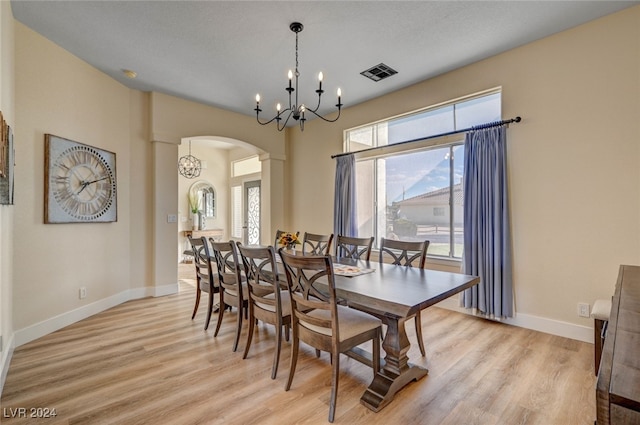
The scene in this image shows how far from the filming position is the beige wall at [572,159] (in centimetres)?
264

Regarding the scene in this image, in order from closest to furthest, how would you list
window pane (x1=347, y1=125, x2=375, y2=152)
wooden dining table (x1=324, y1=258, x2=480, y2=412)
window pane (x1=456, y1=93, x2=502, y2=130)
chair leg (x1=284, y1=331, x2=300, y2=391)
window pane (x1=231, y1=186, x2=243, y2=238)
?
wooden dining table (x1=324, y1=258, x2=480, y2=412) → chair leg (x1=284, y1=331, x2=300, y2=391) → window pane (x1=456, y1=93, x2=502, y2=130) → window pane (x1=347, y1=125, x2=375, y2=152) → window pane (x1=231, y1=186, x2=243, y2=238)

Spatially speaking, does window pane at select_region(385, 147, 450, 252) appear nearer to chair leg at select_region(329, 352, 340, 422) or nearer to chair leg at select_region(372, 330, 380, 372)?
chair leg at select_region(372, 330, 380, 372)

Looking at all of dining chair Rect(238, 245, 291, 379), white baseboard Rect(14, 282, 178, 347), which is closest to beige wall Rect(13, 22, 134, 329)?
white baseboard Rect(14, 282, 178, 347)

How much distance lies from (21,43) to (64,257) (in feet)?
7.09

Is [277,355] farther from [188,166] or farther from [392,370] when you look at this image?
[188,166]

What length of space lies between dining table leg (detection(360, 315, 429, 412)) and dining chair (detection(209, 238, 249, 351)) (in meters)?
1.31

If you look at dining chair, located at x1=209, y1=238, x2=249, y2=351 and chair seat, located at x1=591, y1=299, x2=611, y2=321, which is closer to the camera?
chair seat, located at x1=591, y1=299, x2=611, y2=321

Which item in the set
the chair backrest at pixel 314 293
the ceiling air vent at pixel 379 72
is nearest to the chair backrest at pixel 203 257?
the chair backrest at pixel 314 293

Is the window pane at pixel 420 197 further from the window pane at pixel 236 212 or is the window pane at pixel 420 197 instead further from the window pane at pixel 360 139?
the window pane at pixel 236 212

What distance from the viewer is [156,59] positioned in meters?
3.45

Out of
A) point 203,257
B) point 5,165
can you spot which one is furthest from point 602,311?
point 5,165

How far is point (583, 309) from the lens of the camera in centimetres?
285

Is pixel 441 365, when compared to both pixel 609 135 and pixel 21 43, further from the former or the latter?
pixel 21 43

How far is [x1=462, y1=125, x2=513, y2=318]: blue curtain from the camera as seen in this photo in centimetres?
325
